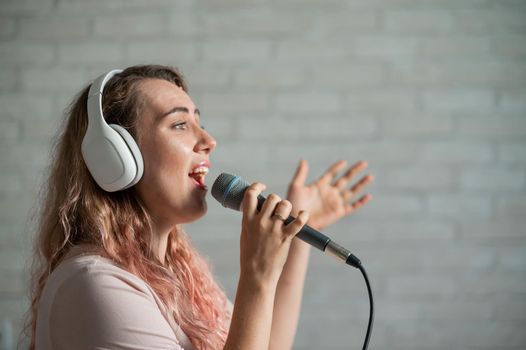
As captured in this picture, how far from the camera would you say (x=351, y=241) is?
2.16 metres

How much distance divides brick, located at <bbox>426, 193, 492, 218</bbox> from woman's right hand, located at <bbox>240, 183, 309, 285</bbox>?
1.21m

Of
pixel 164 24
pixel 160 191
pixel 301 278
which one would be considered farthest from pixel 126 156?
pixel 164 24

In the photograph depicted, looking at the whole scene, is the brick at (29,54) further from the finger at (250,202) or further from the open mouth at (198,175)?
the finger at (250,202)

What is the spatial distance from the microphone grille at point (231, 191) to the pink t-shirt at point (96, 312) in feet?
0.80

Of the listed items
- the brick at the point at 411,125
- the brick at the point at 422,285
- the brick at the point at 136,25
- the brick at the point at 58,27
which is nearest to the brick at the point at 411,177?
the brick at the point at 411,125

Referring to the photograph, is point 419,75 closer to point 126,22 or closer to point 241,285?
point 126,22

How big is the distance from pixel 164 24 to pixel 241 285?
4.41ft

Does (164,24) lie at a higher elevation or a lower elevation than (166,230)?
higher

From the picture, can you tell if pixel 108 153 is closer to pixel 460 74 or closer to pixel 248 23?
pixel 248 23

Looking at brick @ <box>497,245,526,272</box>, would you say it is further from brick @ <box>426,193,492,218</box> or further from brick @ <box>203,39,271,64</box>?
brick @ <box>203,39,271,64</box>

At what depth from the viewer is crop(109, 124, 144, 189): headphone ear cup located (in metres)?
1.21

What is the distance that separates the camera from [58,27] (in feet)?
7.13

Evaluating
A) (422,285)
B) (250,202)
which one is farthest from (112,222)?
(422,285)

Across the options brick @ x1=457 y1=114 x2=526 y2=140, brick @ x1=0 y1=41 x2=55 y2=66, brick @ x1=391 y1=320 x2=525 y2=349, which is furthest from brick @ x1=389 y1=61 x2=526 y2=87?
brick @ x1=0 y1=41 x2=55 y2=66
